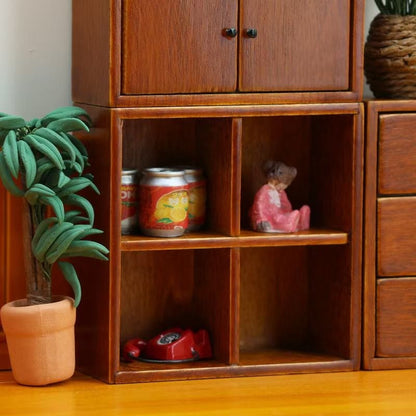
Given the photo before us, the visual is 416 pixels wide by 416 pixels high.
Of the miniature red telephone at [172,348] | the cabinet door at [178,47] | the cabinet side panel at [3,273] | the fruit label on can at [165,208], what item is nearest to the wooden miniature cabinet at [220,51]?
the cabinet door at [178,47]

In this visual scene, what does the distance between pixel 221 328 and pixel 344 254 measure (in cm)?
34

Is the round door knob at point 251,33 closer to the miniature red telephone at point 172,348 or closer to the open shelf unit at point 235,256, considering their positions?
the open shelf unit at point 235,256

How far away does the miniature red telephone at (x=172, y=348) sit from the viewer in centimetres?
256

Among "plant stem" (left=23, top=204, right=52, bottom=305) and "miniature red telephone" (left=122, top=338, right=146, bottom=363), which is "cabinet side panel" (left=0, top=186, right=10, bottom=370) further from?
"miniature red telephone" (left=122, top=338, right=146, bottom=363)

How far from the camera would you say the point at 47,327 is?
2.37 metres

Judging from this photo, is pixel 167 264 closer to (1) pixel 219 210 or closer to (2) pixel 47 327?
(1) pixel 219 210

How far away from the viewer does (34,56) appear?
2.59m

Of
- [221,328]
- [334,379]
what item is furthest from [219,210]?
[334,379]

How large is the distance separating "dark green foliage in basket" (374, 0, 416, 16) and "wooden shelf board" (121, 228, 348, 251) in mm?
552

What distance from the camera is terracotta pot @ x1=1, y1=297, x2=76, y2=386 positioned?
7.75ft

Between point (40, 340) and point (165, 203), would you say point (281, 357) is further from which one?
point (40, 340)

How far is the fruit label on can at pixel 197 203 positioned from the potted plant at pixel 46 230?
9.6 inches

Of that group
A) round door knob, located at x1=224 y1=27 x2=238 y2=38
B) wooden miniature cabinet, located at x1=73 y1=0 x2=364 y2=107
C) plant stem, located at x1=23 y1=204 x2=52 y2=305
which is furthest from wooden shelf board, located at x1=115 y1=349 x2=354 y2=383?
round door knob, located at x1=224 y1=27 x2=238 y2=38

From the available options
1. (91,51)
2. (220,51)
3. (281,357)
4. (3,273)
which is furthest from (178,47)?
(281,357)
